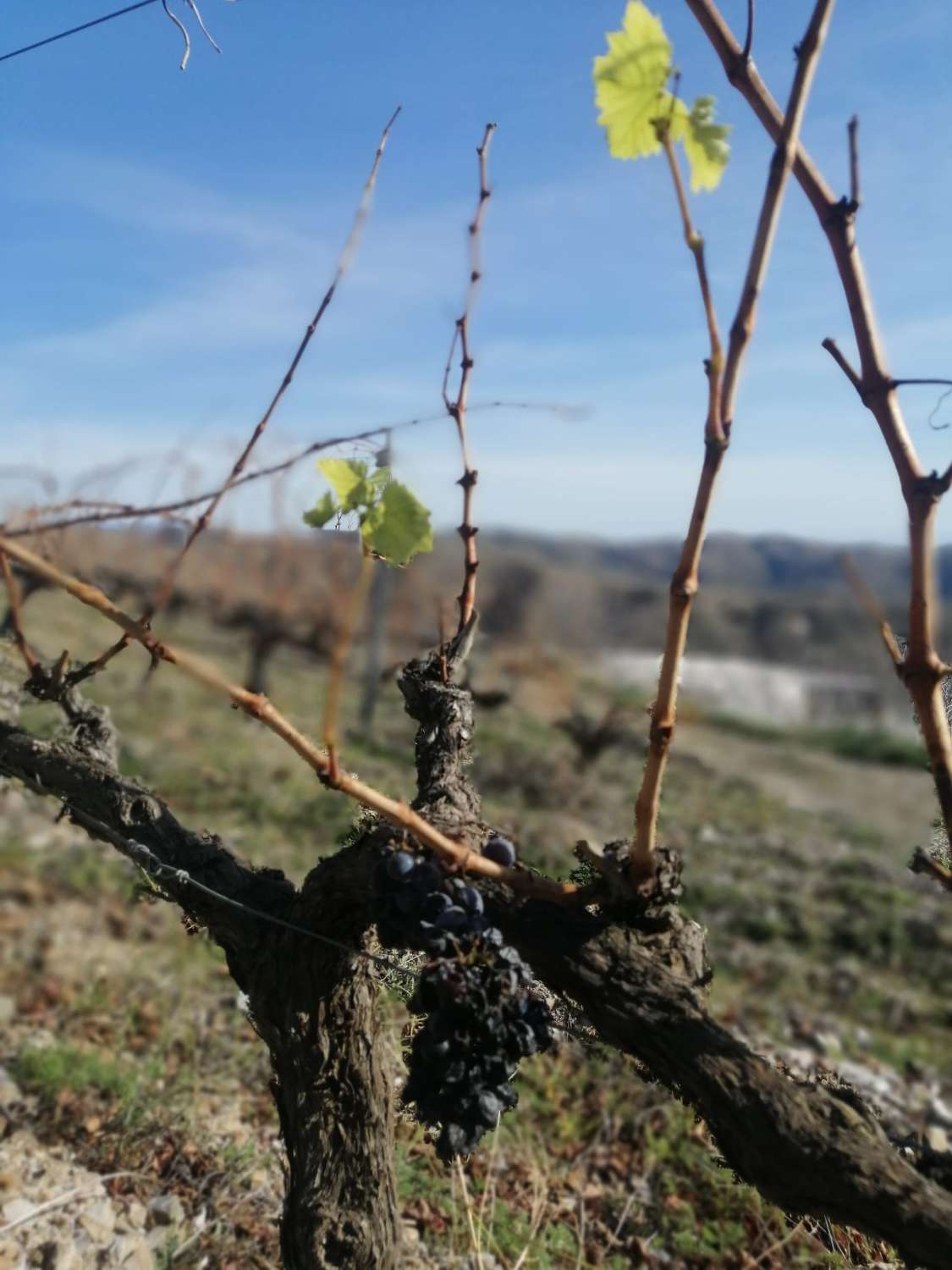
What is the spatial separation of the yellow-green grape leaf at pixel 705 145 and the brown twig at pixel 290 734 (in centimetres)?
81

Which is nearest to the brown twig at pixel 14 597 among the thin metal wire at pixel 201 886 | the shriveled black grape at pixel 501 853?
the thin metal wire at pixel 201 886

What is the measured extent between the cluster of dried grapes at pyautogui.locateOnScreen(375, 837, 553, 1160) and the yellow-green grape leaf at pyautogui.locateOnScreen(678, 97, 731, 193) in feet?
3.01

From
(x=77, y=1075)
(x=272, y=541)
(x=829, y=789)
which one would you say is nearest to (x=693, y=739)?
(x=829, y=789)

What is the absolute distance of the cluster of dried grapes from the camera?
1.46 meters

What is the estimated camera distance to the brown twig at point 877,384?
51.6 inches

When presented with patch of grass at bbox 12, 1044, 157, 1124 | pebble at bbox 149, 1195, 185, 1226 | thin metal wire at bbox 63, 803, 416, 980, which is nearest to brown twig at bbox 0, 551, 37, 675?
thin metal wire at bbox 63, 803, 416, 980

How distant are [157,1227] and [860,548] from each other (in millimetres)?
51556

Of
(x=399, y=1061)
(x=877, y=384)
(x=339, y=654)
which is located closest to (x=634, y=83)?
(x=877, y=384)

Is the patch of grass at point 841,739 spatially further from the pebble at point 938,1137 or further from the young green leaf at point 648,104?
the young green leaf at point 648,104

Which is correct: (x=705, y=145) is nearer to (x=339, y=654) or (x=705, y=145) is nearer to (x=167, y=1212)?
(x=339, y=654)

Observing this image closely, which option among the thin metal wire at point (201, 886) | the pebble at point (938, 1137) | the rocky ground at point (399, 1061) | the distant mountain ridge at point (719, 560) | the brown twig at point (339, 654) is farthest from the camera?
the distant mountain ridge at point (719, 560)

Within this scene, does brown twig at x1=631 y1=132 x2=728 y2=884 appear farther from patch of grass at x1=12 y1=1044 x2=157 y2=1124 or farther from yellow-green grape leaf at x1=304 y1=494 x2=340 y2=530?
patch of grass at x1=12 y1=1044 x2=157 y2=1124

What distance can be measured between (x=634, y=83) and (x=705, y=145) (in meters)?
0.11

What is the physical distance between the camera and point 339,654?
1.11 metres
